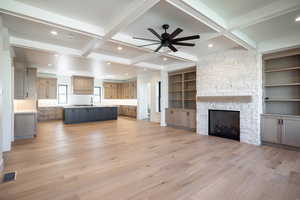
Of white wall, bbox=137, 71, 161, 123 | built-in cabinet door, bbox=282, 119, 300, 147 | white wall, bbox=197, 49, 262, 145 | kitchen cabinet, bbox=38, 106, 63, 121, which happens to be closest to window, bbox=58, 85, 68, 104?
kitchen cabinet, bbox=38, 106, 63, 121

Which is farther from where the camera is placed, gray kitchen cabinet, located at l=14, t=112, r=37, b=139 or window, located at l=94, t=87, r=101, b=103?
window, located at l=94, t=87, r=101, b=103

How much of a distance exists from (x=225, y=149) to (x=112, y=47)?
165 inches

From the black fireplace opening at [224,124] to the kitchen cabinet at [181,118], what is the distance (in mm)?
753

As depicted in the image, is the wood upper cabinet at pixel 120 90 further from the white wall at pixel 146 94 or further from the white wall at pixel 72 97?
the white wall at pixel 146 94

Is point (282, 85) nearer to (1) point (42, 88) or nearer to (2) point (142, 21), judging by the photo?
(2) point (142, 21)

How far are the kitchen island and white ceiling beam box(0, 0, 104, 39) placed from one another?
17.6 ft

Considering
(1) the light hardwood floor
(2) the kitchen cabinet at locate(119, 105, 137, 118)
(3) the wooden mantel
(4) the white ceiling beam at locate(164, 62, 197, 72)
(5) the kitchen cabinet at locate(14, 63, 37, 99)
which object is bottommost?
(1) the light hardwood floor

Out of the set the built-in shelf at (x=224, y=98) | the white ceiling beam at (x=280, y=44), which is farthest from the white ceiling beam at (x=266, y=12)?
the built-in shelf at (x=224, y=98)

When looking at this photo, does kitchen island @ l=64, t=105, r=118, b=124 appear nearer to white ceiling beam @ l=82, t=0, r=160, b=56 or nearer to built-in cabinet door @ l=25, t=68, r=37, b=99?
built-in cabinet door @ l=25, t=68, r=37, b=99

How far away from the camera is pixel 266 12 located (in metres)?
2.58

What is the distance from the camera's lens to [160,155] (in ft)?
10.9

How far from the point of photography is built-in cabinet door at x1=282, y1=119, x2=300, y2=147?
11.7 ft

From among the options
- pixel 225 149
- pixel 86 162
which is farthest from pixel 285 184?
pixel 86 162

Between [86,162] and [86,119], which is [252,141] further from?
[86,119]
